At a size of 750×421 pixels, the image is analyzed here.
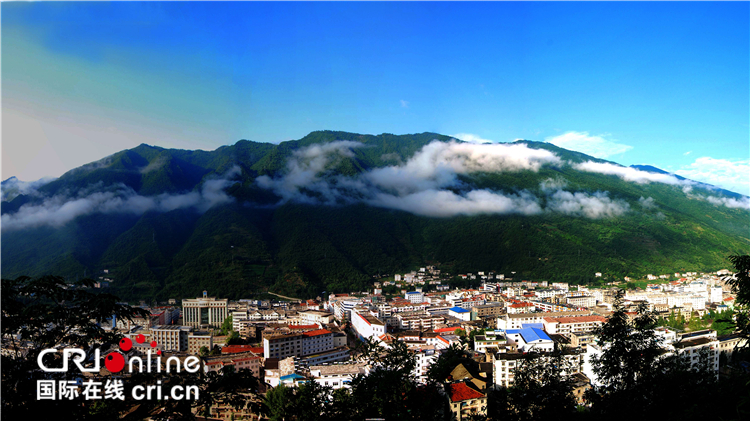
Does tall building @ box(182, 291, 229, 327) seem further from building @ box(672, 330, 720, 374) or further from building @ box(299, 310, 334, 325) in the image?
building @ box(672, 330, 720, 374)

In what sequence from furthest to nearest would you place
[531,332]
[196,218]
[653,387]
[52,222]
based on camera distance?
[196,218] < [52,222] < [531,332] < [653,387]

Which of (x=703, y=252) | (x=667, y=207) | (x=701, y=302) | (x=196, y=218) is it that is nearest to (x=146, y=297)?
(x=196, y=218)

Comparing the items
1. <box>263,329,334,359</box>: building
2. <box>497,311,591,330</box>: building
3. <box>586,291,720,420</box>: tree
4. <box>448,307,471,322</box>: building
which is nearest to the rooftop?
<box>586,291,720,420</box>: tree

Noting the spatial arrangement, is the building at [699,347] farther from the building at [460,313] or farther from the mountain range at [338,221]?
the mountain range at [338,221]

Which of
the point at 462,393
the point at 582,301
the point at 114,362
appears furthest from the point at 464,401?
the point at 582,301

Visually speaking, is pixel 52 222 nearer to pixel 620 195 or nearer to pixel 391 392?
pixel 391 392

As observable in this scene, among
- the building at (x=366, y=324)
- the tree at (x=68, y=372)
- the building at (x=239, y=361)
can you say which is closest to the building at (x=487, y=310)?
the building at (x=366, y=324)

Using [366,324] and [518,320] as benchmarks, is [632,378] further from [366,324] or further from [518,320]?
[518,320]
